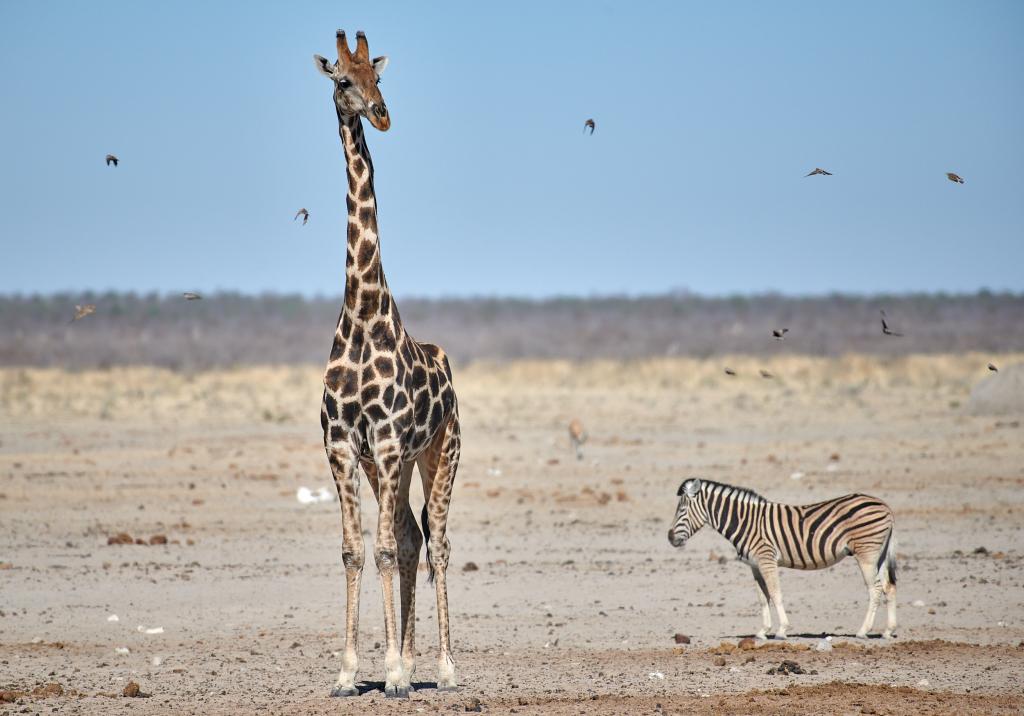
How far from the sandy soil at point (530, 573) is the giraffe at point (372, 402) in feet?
1.77

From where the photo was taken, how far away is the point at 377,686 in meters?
9.55

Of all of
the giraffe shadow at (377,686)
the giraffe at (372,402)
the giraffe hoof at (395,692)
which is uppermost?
the giraffe at (372,402)

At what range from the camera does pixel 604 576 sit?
46.4 feet

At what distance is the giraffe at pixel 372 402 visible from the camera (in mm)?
9102

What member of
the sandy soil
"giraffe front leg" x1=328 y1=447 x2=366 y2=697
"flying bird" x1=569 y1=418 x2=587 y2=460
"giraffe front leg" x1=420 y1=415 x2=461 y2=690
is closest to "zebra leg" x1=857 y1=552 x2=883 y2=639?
the sandy soil

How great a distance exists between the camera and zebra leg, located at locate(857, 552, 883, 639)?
11.2 m

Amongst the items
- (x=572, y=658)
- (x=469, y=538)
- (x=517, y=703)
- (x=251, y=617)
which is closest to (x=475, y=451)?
(x=469, y=538)

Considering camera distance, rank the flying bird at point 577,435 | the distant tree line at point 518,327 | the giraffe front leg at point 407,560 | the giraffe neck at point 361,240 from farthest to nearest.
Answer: the distant tree line at point 518,327, the flying bird at point 577,435, the giraffe front leg at point 407,560, the giraffe neck at point 361,240

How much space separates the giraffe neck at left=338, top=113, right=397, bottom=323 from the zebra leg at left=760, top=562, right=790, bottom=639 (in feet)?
13.0

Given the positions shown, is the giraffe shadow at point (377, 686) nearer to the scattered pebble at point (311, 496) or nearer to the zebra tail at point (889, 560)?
the zebra tail at point (889, 560)

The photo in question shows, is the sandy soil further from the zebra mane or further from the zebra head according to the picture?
the zebra mane

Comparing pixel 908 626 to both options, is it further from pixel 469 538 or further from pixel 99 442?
pixel 99 442

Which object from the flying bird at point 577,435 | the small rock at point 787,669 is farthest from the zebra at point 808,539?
the flying bird at point 577,435

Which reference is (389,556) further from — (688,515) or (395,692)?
(688,515)
